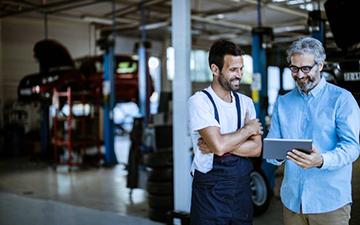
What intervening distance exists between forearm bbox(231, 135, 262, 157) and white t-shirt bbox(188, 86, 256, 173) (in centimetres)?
9

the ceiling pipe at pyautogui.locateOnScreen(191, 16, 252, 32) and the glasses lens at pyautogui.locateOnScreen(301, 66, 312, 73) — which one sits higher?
the ceiling pipe at pyautogui.locateOnScreen(191, 16, 252, 32)

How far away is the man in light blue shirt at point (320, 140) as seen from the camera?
201cm

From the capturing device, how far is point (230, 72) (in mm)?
2395

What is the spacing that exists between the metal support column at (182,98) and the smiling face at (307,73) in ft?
7.88

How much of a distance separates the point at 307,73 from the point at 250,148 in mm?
531

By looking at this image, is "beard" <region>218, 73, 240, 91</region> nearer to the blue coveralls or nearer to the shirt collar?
the blue coveralls

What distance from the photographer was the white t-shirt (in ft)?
7.76

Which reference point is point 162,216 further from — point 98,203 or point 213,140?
point 213,140

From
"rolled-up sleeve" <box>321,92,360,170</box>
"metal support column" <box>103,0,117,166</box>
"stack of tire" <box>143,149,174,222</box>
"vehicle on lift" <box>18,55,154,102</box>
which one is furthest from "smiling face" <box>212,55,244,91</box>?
"vehicle on lift" <box>18,55,154,102</box>

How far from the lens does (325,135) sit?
2082 mm

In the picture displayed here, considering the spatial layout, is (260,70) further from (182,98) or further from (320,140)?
(320,140)

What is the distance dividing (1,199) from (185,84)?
306cm

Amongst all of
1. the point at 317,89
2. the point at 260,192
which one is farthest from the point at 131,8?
the point at 317,89

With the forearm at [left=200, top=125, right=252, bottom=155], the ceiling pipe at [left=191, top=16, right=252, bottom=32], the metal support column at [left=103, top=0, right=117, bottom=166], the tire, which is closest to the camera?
the forearm at [left=200, top=125, right=252, bottom=155]
